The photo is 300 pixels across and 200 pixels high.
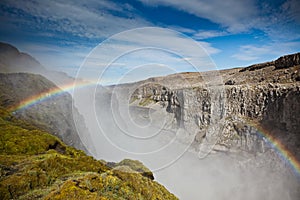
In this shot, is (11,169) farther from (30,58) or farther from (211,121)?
(30,58)

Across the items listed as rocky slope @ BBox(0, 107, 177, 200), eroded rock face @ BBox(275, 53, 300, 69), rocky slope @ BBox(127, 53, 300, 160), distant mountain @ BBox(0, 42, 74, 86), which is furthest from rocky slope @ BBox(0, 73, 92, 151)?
eroded rock face @ BBox(275, 53, 300, 69)

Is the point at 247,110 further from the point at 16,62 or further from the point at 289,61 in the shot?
the point at 16,62

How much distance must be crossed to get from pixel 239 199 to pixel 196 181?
12317mm

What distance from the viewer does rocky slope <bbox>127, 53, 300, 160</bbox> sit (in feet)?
98.9

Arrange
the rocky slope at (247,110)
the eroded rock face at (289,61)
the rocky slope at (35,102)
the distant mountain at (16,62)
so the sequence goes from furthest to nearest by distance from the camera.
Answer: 1. the distant mountain at (16,62)
2. the eroded rock face at (289,61)
3. the rocky slope at (247,110)
4. the rocky slope at (35,102)

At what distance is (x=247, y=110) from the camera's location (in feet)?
130

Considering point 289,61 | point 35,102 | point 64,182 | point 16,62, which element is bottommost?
point 64,182

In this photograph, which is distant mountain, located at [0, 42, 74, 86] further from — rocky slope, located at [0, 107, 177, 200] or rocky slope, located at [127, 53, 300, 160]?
rocky slope, located at [0, 107, 177, 200]

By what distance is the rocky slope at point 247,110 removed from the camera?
3016 centimetres

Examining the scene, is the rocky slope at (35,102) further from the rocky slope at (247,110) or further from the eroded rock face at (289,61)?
the eroded rock face at (289,61)

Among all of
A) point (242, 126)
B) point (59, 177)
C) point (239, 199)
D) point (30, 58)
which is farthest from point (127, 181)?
point (30, 58)

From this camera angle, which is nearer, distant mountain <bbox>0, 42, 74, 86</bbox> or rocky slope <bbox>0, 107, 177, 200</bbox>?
rocky slope <bbox>0, 107, 177, 200</bbox>

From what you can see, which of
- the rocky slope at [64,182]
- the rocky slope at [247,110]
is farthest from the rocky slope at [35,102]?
the rocky slope at [64,182]

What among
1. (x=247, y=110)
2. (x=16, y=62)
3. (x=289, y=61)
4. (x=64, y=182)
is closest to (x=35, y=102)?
(x=64, y=182)
